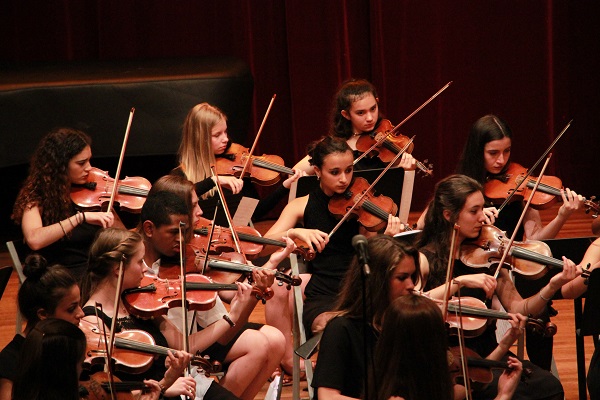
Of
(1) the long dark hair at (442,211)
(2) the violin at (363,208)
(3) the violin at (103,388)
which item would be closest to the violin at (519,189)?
(2) the violin at (363,208)

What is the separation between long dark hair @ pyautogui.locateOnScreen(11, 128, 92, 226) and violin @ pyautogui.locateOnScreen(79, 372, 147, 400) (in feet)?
3.98

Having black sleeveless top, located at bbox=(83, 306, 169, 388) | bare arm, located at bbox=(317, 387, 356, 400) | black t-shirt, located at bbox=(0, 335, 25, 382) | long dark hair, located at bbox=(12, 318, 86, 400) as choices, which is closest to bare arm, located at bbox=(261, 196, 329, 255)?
black sleeveless top, located at bbox=(83, 306, 169, 388)

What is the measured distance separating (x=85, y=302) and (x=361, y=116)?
1832 mm

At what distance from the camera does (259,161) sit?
13.8 ft

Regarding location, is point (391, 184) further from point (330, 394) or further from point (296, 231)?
point (330, 394)

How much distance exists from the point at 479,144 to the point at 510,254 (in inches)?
32.7

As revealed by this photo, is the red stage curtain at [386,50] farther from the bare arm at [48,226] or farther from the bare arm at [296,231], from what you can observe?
the bare arm at [48,226]

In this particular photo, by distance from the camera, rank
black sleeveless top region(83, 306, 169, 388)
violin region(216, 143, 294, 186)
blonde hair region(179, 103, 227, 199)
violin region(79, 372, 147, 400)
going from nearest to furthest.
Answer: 1. violin region(79, 372, 147, 400)
2. black sleeveless top region(83, 306, 169, 388)
3. blonde hair region(179, 103, 227, 199)
4. violin region(216, 143, 294, 186)

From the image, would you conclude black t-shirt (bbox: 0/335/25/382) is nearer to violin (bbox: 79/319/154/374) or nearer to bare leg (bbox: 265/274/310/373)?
violin (bbox: 79/319/154/374)

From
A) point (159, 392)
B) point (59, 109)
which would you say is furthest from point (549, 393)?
point (59, 109)

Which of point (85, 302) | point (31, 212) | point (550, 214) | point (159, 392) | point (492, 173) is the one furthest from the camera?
point (550, 214)

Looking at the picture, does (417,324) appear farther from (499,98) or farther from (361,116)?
Answer: (499,98)

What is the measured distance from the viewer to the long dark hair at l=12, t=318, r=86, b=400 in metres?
2.08

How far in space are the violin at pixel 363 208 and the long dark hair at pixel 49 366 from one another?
1.64 meters
